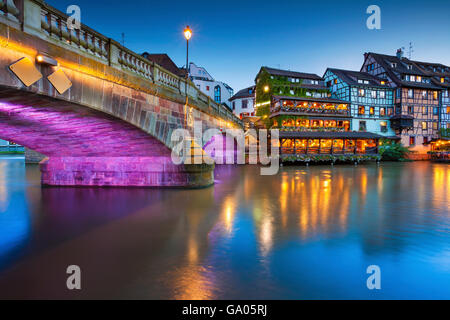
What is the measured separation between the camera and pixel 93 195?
1418 centimetres

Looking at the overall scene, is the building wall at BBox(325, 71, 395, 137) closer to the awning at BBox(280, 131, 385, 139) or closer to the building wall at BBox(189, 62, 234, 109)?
the awning at BBox(280, 131, 385, 139)

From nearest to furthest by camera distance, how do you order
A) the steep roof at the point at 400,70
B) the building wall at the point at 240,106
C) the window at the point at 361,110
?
1. the window at the point at 361,110
2. the steep roof at the point at 400,70
3. the building wall at the point at 240,106

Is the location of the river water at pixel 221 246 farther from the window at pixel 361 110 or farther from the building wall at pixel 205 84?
the building wall at pixel 205 84

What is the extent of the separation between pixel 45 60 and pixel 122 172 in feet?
34.7

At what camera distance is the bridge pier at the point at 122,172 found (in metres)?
15.5

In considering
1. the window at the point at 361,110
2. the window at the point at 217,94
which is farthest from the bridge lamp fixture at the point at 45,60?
the window at the point at 217,94

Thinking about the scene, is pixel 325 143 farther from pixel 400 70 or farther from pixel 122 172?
pixel 122 172

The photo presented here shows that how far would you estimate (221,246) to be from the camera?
752 centimetres

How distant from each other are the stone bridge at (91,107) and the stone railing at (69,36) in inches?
0.8

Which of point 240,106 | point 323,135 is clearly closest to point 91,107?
point 323,135

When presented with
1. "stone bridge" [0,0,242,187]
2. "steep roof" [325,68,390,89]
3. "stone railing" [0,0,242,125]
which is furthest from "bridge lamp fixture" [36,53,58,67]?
"steep roof" [325,68,390,89]

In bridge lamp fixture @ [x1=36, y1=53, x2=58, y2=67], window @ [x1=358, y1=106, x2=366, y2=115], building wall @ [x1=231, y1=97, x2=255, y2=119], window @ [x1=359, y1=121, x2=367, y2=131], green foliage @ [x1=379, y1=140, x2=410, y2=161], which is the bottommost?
green foliage @ [x1=379, y1=140, x2=410, y2=161]

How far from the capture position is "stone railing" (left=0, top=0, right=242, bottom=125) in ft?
18.1

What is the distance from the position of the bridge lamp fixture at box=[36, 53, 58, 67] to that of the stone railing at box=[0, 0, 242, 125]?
0.45 m
